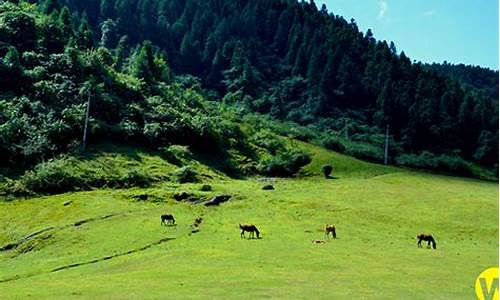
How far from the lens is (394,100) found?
195875 mm

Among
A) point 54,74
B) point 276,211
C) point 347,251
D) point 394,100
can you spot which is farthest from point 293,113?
point 347,251

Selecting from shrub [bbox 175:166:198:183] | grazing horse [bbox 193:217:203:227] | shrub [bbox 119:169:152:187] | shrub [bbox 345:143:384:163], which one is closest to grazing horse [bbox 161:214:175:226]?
grazing horse [bbox 193:217:203:227]

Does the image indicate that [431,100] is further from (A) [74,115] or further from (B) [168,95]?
(A) [74,115]

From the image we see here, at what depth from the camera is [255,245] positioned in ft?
163

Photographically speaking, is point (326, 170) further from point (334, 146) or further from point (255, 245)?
point (255, 245)

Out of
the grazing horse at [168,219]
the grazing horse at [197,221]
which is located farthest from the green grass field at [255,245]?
the grazing horse at [168,219]

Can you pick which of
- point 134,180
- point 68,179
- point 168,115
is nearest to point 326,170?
point 168,115

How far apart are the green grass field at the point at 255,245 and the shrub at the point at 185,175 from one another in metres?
5.20

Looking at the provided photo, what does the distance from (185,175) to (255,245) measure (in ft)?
156

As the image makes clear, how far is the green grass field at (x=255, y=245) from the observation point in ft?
108

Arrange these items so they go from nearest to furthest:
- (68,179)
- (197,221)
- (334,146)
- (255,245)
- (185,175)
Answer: (255,245)
(197,221)
(68,179)
(185,175)
(334,146)

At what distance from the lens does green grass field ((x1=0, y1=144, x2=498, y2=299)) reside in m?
33.0

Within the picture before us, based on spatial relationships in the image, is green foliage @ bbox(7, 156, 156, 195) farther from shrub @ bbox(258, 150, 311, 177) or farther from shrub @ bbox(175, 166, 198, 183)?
shrub @ bbox(258, 150, 311, 177)

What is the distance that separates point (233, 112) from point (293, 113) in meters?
32.5
